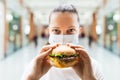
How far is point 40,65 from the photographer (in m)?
1.11

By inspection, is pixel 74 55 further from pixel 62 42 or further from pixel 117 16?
pixel 117 16

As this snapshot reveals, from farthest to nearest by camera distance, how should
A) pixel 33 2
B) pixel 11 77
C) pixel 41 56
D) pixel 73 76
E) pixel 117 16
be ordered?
1. pixel 33 2
2. pixel 117 16
3. pixel 11 77
4. pixel 73 76
5. pixel 41 56

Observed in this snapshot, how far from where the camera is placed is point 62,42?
119 centimetres

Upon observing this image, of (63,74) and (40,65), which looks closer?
(40,65)

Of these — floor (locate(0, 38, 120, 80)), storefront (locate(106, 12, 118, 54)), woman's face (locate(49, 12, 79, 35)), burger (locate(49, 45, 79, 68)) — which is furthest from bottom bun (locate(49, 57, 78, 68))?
storefront (locate(106, 12, 118, 54))

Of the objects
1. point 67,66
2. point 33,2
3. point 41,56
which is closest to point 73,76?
point 67,66

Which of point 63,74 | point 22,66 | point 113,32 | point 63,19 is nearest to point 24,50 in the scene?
point 113,32

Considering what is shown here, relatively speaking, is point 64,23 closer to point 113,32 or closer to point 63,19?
point 63,19

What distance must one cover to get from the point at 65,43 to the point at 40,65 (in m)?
0.17

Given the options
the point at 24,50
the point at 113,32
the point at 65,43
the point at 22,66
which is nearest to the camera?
the point at 65,43

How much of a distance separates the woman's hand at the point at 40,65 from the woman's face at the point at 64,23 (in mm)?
89

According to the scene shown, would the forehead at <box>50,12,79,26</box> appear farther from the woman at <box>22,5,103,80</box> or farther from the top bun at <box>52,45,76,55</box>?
the top bun at <box>52,45,76,55</box>

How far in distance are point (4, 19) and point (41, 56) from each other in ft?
34.6

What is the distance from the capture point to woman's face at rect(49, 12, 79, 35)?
3.61 feet
